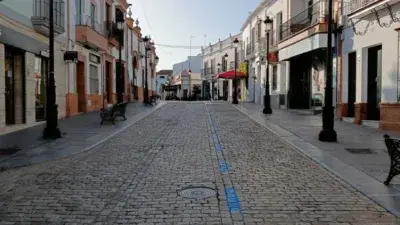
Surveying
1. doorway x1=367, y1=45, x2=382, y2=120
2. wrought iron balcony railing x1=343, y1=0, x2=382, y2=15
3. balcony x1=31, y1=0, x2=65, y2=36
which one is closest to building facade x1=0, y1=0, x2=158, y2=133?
balcony x1=31, y1=0, x2=65, y2=36

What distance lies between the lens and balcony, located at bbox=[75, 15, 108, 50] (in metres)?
21.0

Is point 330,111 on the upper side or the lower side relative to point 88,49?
lower

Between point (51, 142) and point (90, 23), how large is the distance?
44.4ft

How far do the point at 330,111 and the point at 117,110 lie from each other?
8924mm

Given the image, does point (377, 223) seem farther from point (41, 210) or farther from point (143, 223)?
point (41, 210)

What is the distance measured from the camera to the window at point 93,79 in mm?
24578

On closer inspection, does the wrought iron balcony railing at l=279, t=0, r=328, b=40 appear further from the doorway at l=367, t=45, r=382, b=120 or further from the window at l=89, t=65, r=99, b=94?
the window at l=89, t=65, r=99, b=94

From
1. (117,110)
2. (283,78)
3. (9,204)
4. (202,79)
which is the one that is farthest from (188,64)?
(9,204)

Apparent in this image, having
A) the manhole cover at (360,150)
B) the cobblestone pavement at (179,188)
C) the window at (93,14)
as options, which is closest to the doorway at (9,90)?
the cobblestone pavement at (179,188)

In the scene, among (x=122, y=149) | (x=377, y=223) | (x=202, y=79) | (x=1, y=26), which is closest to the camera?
(x=377, y=223)

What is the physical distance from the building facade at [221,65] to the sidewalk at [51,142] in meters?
31.9

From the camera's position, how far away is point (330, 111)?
38.3 feet

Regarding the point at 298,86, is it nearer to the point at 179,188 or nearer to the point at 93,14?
the point at 93,14


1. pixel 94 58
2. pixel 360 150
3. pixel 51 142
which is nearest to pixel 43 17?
pixel 51 142
